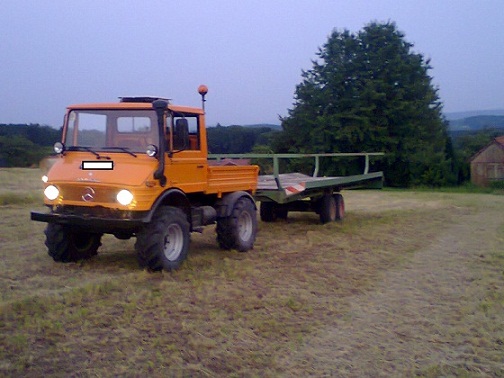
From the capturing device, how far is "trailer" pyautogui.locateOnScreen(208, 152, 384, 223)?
41.4 feet

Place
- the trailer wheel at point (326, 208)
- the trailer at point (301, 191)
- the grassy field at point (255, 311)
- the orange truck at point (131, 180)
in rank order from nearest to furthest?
the grassy field at point (255, 311) → the orange truck at point (131, 180) → the trailer at point (301, 191) → the trailer wheel at point (326, 208)

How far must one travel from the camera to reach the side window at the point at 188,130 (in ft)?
30.3

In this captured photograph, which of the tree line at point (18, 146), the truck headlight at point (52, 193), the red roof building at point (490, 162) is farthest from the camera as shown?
the red roof building at point (490, 162)

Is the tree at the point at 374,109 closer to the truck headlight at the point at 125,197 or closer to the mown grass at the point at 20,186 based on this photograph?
the mown grass at the point at 20,186

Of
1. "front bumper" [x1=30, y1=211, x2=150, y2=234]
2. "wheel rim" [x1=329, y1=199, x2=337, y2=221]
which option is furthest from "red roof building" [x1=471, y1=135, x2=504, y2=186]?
"front bumper" [x1=30, y1=211, x2=150, y2=234]

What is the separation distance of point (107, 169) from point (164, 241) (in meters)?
1.22

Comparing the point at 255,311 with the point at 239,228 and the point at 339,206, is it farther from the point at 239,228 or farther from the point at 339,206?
the point at 339,206

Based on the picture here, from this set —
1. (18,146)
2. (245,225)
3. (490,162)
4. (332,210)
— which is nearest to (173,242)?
(245,225)

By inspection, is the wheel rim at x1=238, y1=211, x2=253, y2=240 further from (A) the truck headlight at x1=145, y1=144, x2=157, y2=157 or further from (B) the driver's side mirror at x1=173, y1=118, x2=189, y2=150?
(A) the truck headlight at x1=145, y1=144, x2=157, y2=157

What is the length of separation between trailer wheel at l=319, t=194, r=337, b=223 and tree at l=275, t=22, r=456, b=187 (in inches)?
860

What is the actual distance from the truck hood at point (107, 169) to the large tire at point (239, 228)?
2135 mm

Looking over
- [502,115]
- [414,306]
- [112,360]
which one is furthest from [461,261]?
[502,115]

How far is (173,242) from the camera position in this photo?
9352 millimetres

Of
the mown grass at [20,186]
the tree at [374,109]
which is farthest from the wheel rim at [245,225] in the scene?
the tree at [374,109]
